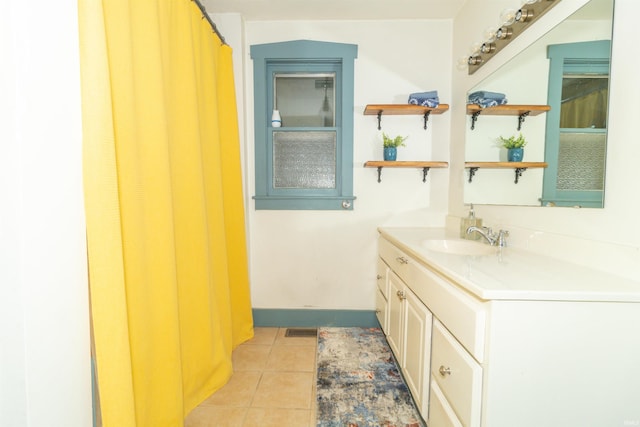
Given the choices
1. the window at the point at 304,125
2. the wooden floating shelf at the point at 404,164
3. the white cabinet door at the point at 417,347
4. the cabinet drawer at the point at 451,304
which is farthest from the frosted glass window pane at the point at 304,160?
the white cabinet door at the point at 417,347

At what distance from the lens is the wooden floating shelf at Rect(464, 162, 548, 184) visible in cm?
127

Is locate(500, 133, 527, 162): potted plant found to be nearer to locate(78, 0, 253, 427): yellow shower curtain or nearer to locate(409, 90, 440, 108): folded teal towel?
locate(409, 90, 440, 108): folded teal towel

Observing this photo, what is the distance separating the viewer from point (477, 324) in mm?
788

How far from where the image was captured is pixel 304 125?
2248mm

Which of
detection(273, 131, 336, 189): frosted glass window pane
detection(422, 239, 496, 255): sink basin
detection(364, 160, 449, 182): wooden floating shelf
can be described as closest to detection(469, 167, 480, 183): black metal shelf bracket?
detection(364, 160, 449, 182): wooden floating shelf

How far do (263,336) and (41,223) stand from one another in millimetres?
1732

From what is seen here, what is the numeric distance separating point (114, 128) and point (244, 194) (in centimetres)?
121

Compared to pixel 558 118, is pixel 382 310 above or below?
below

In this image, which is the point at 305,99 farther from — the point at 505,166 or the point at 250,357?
the point at 250,357

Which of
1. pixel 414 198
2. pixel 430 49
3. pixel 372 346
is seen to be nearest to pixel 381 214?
pixel 414 198

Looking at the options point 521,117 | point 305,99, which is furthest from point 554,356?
point 305,99

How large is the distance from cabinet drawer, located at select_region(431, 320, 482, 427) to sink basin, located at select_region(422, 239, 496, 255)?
0.56m

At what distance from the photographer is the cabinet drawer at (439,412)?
938mm

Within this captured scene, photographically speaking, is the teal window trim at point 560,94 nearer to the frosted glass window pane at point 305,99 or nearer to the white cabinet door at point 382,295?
the white cabinet door at point 382,295
